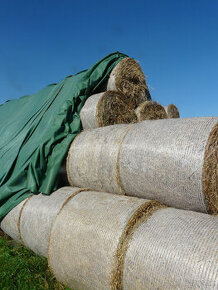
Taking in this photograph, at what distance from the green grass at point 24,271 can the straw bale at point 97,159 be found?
1097 mm

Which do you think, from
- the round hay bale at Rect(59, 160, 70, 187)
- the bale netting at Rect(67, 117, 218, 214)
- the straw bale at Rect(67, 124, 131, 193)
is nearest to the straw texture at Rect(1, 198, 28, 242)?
the round hay bale at Rect(59, 160, 70, 187)

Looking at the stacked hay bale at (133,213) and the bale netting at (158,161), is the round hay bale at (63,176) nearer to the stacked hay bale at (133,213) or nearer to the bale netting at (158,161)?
the stacked hay bale at (133,213)

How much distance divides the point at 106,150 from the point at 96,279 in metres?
1.48

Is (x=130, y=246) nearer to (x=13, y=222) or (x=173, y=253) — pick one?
(x=173, y=253)

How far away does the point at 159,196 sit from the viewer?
2.85 m

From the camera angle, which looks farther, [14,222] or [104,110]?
[104,110]

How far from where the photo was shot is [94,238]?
2.46m

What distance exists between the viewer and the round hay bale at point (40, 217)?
126 inches

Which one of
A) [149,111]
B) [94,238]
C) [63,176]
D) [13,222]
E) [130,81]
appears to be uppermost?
[130,81]

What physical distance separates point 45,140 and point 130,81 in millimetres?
1933

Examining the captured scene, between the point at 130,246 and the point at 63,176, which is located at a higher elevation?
the point at 63,176

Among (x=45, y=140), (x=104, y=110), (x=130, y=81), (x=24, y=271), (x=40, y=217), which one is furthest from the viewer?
(x=130, y=81)

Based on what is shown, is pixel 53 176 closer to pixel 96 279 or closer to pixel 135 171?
pixel 135 171

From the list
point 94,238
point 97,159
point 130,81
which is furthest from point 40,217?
point 130,81
